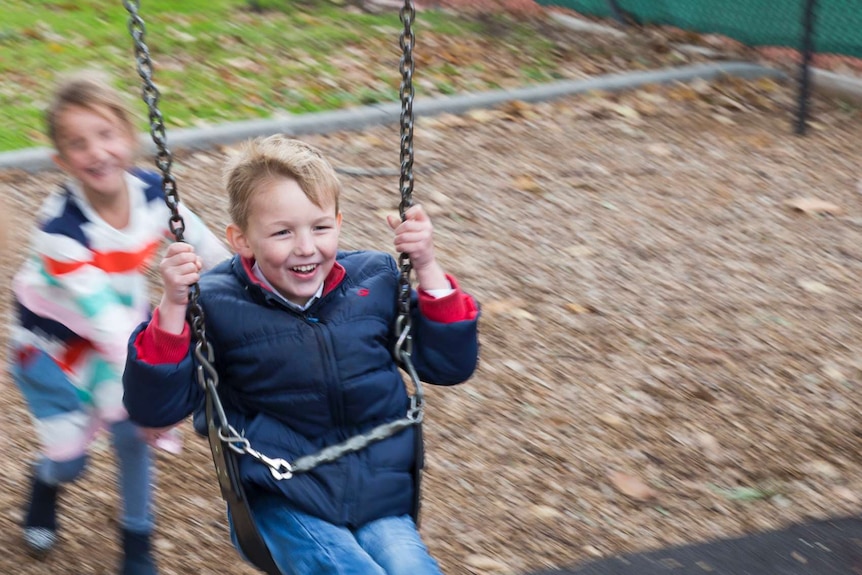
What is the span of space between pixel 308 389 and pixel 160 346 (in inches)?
12.8

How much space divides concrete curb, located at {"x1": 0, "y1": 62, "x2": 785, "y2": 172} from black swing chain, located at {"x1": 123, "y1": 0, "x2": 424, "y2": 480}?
11.5 feet

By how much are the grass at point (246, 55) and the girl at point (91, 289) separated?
357 cm

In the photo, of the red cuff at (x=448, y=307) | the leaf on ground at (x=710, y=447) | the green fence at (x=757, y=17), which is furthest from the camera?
the green fence at (x=757, y=17)

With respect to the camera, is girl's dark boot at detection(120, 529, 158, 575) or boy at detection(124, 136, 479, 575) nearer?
boy at detection(124, 136, 479, 575)

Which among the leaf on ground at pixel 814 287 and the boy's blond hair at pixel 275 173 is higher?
the boy's blond hair at pixel 275 173

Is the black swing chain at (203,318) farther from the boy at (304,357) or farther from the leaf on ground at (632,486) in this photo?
the leaf on ground at (632,486)

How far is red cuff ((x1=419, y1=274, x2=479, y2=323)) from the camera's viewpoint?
105 inches

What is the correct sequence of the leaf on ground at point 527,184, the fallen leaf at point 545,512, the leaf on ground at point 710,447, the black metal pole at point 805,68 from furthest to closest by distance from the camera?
the black metal pole at point 805,68
the leaf on ground at point 527,184
the leaf on ground at point 710,447
the fallen leaf at point 545,512

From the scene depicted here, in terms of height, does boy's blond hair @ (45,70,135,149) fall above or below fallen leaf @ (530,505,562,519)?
above

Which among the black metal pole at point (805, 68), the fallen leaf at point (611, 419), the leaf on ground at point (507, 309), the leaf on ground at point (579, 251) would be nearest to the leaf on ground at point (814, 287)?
the leaf on ground at point (579, 251)

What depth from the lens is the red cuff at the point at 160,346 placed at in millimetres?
2457

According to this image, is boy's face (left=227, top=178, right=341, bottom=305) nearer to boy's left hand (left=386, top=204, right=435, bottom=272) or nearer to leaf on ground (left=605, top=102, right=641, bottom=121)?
boy's left hand (left=386, top=204, right=435, bottom=272)

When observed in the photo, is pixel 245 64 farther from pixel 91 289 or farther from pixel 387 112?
pixel 91 289

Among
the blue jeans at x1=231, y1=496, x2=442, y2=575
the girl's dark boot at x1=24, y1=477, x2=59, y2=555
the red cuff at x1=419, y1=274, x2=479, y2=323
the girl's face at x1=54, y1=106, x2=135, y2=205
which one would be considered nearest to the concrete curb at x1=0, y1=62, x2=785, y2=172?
the girl's dark boot at x1=24, y1=477, x2=59, y2=555
